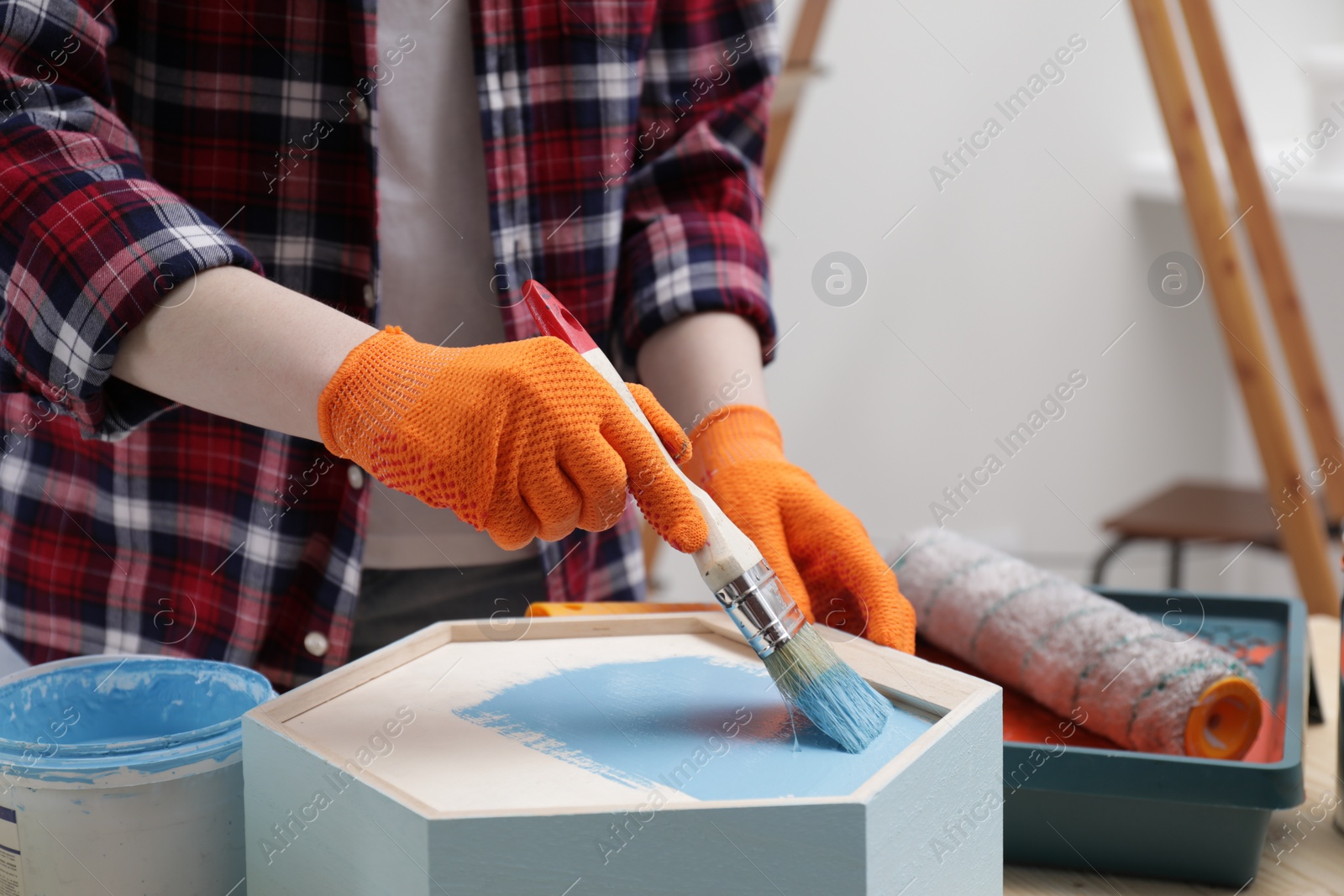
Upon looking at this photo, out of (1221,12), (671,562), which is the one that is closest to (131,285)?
(671,562)

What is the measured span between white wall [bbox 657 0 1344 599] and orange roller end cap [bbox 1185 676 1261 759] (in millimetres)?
1252

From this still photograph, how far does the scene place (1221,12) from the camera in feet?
7.24

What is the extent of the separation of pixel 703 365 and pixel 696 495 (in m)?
0.26

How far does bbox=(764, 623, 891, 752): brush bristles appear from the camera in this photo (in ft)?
1.55

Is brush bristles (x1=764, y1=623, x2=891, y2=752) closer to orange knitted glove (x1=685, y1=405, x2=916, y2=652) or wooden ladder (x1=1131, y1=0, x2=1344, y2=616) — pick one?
orange knitted glove (x1=685, y1=405, x2=916, y2=652)

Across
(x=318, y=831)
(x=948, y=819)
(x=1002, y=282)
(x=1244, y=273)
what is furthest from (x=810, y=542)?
(x=1002, y=282)

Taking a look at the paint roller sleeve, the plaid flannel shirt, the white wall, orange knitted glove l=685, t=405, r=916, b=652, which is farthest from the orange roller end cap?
the white wall

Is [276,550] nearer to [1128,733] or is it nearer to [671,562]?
[1128,733]

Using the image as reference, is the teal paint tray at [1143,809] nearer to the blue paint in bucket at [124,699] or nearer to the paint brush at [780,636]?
the paint brush at [780,636]

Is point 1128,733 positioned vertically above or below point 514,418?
below

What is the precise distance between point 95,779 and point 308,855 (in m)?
0.09

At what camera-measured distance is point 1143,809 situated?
1.83ft

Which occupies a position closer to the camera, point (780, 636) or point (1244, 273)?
point (780, 636)

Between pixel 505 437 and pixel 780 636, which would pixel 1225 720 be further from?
pixel 505 437
